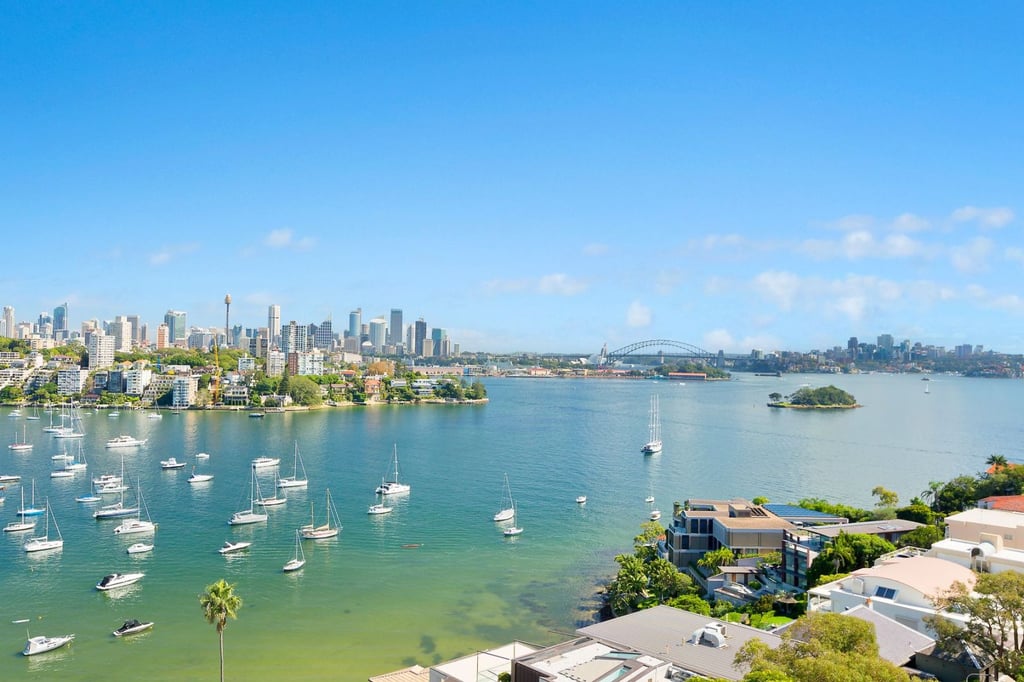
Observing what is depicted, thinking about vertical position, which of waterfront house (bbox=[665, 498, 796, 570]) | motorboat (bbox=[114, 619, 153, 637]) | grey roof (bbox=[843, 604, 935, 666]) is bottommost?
motorboat (bbox=[114, 619, 153, 637])

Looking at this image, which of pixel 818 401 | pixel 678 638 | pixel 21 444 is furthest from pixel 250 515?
pixel 818 401

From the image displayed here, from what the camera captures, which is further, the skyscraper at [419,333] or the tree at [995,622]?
the skyscraper at [419,333]

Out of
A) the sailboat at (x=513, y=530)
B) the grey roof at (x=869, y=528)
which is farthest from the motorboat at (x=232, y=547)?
the grey roof at (x=869, y=528)

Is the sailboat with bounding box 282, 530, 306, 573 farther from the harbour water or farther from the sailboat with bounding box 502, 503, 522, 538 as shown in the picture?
the sailboat with bounding box 502, 503, 522, 538

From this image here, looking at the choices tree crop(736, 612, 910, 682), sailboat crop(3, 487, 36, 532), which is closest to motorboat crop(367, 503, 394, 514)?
sailboat crop(3, 487, 36, 532)

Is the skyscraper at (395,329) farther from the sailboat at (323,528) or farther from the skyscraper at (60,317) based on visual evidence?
the sailboat at (323,528)

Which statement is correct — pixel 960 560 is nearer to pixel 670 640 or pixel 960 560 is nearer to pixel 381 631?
pixel 670 640

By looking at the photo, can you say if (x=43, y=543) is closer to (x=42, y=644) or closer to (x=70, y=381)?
(x=42, y=644)
